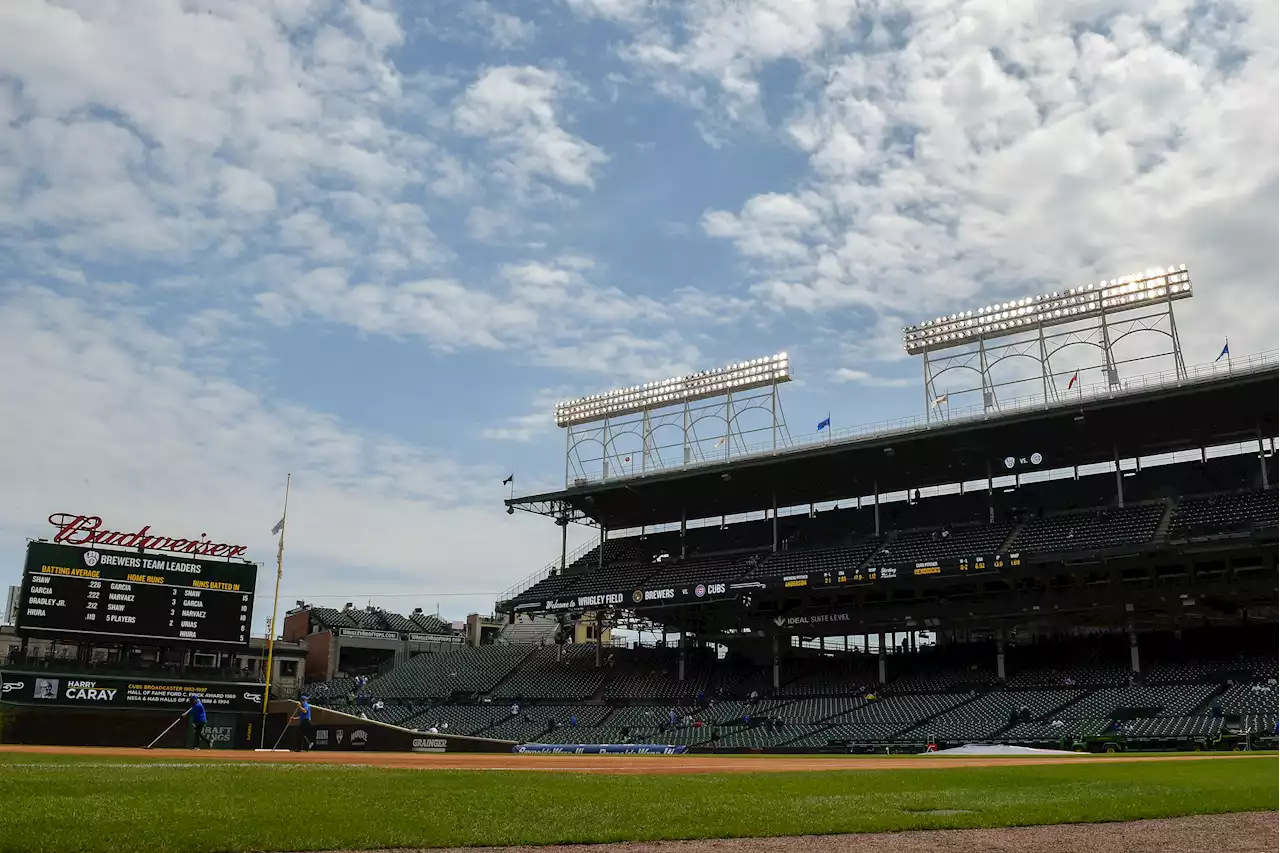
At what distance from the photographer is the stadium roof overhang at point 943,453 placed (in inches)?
1870

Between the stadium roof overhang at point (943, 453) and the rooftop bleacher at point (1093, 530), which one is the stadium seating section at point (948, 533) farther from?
the stadium roof overhang at point (943, 453)

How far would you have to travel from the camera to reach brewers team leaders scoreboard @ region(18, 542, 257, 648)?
146 ft

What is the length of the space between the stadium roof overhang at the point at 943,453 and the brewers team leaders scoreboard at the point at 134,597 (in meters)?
20.8

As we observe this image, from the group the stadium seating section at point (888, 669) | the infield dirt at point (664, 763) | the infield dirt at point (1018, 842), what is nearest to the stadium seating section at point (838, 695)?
the stadium seating section at point (888, 669)

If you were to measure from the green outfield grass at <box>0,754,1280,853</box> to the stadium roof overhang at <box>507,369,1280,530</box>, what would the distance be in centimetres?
3270

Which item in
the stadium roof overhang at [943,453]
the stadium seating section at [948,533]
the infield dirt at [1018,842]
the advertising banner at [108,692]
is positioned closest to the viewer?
the infield dirt at [1018,842]

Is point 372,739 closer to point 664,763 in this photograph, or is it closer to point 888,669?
point 664,763

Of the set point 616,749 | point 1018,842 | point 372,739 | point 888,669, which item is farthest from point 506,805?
point 888,669

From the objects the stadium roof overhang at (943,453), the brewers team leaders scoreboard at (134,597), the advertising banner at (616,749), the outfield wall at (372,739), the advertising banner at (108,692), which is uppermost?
the stadium roof overhang at (943,453)

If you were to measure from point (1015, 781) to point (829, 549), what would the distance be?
124 feet

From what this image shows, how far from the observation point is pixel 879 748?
4112 cm

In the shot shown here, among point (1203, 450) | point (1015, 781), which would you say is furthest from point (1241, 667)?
point (1015, 781)

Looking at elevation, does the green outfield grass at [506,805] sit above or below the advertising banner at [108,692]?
below

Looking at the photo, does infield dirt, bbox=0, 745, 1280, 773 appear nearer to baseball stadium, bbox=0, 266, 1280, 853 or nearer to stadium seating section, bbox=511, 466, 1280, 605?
baseball stadium, bbox=0, 266, 1280, 853
